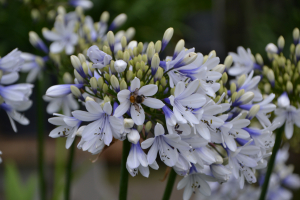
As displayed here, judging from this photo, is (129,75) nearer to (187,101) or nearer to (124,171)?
(187,101)

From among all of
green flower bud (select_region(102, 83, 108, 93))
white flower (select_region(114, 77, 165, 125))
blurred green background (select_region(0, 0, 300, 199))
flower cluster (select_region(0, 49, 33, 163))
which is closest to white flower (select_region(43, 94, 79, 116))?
flower cluster (select_region(0, 49, 33, 163))

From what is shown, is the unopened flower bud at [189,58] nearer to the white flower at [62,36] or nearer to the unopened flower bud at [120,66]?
the unopened flower bud at [120,66]

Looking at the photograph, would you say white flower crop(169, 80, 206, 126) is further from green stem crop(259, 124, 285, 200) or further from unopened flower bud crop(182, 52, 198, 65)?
green stem crop(259, 124, 285, 200)

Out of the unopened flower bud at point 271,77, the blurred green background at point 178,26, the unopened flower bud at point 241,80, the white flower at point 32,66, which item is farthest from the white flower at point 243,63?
the blurred green background at point 178,26

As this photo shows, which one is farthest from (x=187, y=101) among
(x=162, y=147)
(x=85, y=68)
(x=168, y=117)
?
(x=85, y=68)

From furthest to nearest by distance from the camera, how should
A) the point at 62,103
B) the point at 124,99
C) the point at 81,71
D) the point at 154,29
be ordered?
the point at 154,29 < the point at 62,103 < the point at 81,71 < the point at 124,99

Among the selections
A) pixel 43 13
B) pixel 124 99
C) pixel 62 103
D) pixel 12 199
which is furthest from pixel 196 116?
pixel 12 199

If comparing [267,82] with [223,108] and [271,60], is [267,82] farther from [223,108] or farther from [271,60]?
[223,108]
